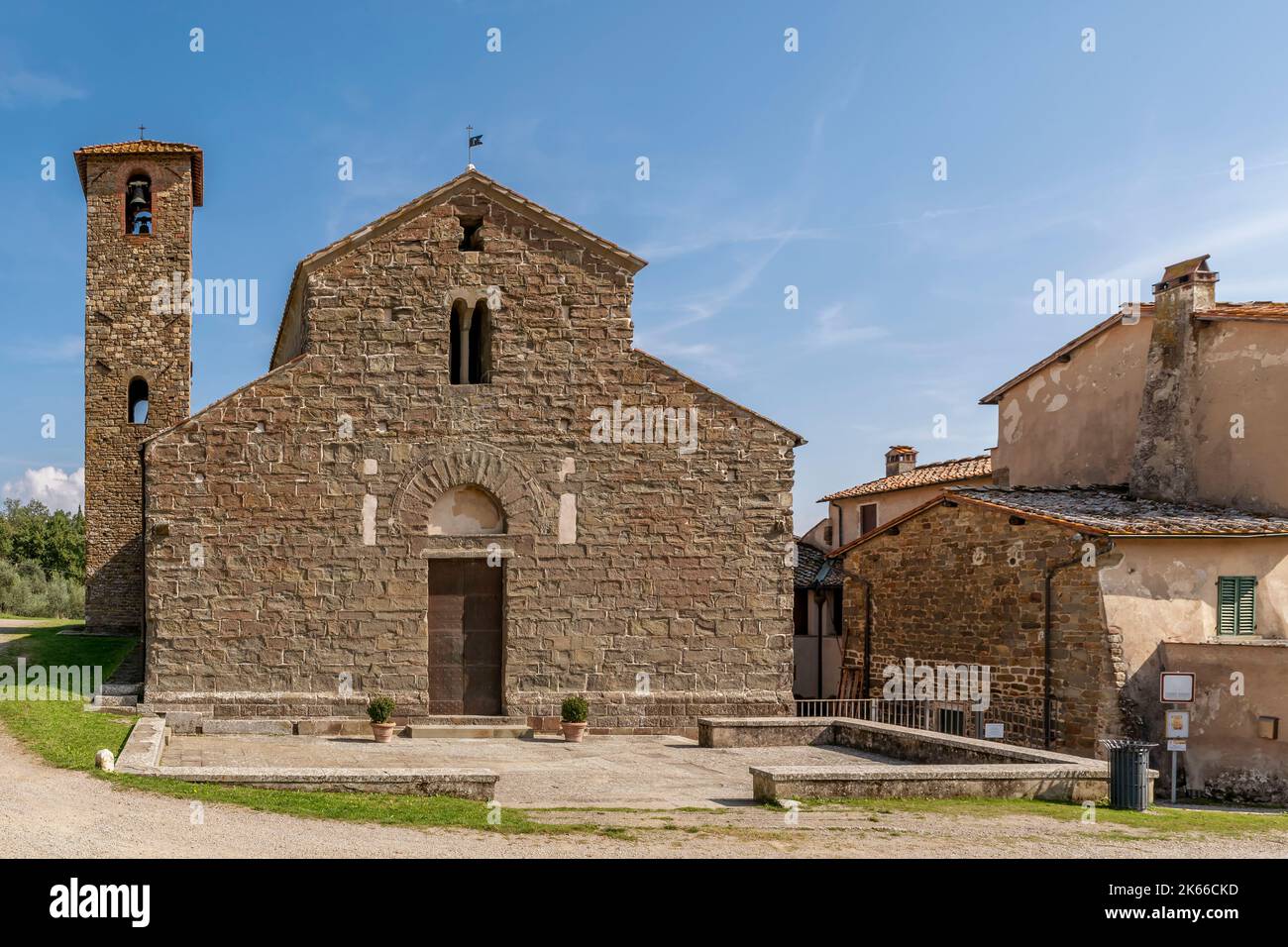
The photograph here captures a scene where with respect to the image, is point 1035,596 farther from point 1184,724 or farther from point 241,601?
point 241,601

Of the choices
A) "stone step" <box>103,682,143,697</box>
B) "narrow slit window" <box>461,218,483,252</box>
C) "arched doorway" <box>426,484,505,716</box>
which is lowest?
"stone step" <box>103,682,143,697</box>

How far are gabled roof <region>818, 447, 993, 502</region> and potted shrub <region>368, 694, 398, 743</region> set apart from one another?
61.6 ft

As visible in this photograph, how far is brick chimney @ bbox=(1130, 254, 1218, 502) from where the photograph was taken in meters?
20.7

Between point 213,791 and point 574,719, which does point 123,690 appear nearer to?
point 574,719

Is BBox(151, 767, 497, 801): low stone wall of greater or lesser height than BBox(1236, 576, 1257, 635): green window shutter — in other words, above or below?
below

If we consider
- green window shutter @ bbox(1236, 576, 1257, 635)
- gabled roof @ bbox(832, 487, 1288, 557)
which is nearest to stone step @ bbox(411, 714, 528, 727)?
gabled roof @ bbox(832, 487, 1288, 557)

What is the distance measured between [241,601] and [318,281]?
5.44 m

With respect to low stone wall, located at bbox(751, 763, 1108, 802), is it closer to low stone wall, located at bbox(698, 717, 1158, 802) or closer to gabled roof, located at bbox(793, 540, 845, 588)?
low stone wall, located at bbox(698, 717, 1158, 802)

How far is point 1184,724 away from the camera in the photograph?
16422 mm

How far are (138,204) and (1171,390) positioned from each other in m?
27.2

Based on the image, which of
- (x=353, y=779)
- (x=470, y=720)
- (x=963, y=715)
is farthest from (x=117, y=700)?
(x=963, y=715)

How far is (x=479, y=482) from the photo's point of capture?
17.8m

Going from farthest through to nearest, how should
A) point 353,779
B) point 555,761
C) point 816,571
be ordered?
point 816,571
point 555,761
point 353,779

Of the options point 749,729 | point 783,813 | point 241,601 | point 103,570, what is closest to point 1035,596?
point 749,729
